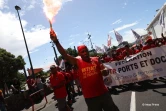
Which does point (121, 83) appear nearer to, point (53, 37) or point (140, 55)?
point (140, 55)

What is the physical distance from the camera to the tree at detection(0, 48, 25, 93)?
1504 inches

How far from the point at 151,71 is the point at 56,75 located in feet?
17.5

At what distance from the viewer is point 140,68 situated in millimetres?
11680

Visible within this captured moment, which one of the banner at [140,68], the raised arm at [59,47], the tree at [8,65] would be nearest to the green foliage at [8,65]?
the tree at [8,65]

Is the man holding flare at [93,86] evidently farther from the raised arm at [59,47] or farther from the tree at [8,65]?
the tree at [8,65]

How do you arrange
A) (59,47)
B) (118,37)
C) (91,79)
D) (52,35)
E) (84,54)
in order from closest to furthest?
(52,35)
(59,47)
(91,79)
(84,54)
(118,37)

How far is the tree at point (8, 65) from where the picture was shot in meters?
38.2

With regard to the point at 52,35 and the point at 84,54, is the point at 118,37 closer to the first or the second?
the point at 84,54

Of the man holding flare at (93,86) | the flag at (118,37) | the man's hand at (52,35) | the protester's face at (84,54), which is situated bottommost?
the man holding flare at (93,86)

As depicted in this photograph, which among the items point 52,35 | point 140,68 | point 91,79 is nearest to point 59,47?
point 52,35

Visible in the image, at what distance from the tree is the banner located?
2883 cm

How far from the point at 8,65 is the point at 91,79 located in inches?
1476

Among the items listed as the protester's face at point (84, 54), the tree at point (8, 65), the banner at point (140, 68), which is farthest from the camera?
the tree at point (8, 65)

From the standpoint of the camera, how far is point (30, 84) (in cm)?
1716
